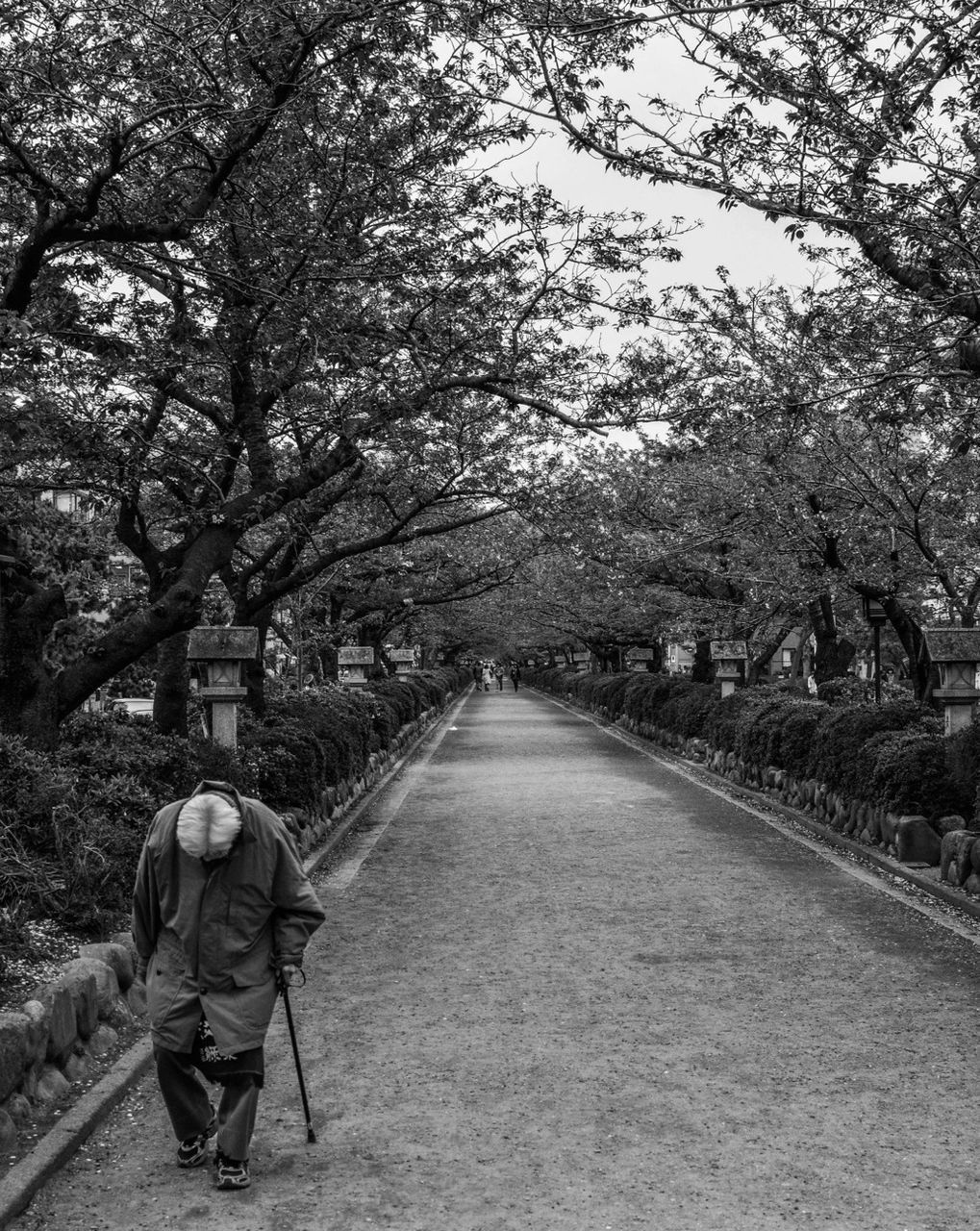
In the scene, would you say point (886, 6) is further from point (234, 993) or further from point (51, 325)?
point (234, 993)

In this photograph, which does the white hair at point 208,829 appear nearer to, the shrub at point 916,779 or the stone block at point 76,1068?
the stone block at point 76,1068

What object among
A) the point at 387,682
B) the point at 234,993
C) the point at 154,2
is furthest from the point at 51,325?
the point at 387,682

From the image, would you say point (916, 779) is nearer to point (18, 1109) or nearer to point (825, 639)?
point (18, 1109)

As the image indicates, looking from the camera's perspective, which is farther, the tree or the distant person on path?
the tree

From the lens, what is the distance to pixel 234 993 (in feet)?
14.9

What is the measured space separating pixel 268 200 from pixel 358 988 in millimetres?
6623

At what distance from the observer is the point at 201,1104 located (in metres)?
4.69

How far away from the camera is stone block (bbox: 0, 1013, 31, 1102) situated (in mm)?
4797

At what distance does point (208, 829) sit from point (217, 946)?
458mm

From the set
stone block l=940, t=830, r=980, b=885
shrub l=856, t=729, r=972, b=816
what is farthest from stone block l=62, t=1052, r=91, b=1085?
shrub l=856, t=729, r=972, b=816

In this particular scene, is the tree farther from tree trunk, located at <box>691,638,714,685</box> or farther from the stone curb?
tree trunk, located at <box>691,638,714,685</box>

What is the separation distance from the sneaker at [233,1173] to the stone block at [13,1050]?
3.27 feet

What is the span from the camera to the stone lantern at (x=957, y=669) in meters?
12.4

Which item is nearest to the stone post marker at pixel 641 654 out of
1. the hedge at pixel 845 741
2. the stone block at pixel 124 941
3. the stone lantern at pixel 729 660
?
the hedge at pixel 845 741
